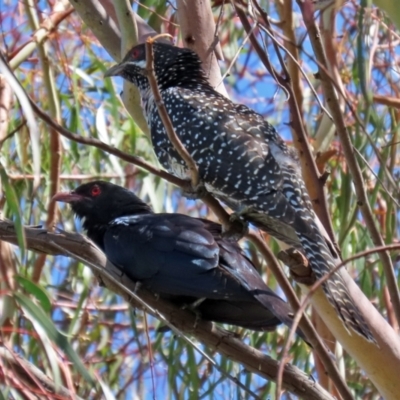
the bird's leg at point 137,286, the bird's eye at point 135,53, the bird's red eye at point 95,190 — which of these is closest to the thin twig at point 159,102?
the bird's leg at point 137,286

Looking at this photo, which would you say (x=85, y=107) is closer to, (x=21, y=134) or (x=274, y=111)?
(x=21, y=134)

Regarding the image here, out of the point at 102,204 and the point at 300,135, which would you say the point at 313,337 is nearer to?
the point at 300,135

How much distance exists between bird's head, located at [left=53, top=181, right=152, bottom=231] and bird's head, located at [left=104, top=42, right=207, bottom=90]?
0.56 m

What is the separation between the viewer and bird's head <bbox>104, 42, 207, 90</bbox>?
418cm

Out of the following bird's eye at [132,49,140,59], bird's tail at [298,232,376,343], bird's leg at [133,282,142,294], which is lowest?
bird's leg at [133,282,142,294]

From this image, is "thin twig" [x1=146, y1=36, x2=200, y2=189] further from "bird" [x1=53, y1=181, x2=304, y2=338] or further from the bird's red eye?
the bird's red eye

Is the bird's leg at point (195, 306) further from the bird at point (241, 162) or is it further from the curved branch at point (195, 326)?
the bird at point (241, 162)

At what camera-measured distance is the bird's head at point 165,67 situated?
4184 mm

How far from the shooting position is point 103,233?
4.44m

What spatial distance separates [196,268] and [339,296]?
2.12ft

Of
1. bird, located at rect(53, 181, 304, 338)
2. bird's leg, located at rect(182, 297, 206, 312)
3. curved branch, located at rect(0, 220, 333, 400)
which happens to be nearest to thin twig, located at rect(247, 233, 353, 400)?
curved branch, located at rect(0, 220, 333, 400)

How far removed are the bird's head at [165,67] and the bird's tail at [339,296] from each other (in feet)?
4.44

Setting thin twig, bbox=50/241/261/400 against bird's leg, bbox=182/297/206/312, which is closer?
thin twig, bbox=50/241/261/400

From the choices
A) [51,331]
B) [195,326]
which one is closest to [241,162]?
[195,326]
